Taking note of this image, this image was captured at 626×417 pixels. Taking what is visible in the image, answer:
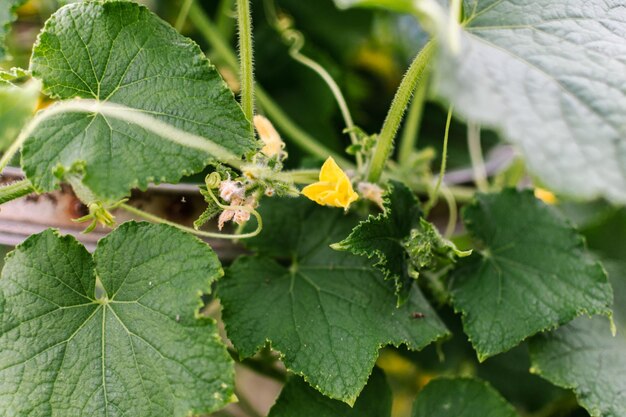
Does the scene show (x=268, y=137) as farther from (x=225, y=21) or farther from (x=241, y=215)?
(x=225, y=21)

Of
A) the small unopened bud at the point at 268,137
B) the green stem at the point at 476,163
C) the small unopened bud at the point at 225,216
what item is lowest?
the green stem at the point at 476,163

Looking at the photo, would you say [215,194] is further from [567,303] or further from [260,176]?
[567,303]

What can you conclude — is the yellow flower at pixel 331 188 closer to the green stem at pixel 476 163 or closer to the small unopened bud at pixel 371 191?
the small unopened bud at pixel 371 191

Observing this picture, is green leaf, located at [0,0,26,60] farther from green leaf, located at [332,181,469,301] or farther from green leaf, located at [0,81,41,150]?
green leaf, located at [332,181,469,301]

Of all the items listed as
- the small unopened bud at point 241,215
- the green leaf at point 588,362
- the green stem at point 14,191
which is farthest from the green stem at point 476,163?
the green stem at point 14,191

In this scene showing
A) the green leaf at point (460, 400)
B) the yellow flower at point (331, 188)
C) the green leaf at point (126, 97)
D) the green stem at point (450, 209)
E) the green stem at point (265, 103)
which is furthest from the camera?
the green stem at point (265, 103)

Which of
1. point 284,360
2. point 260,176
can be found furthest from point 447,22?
point 284,360
